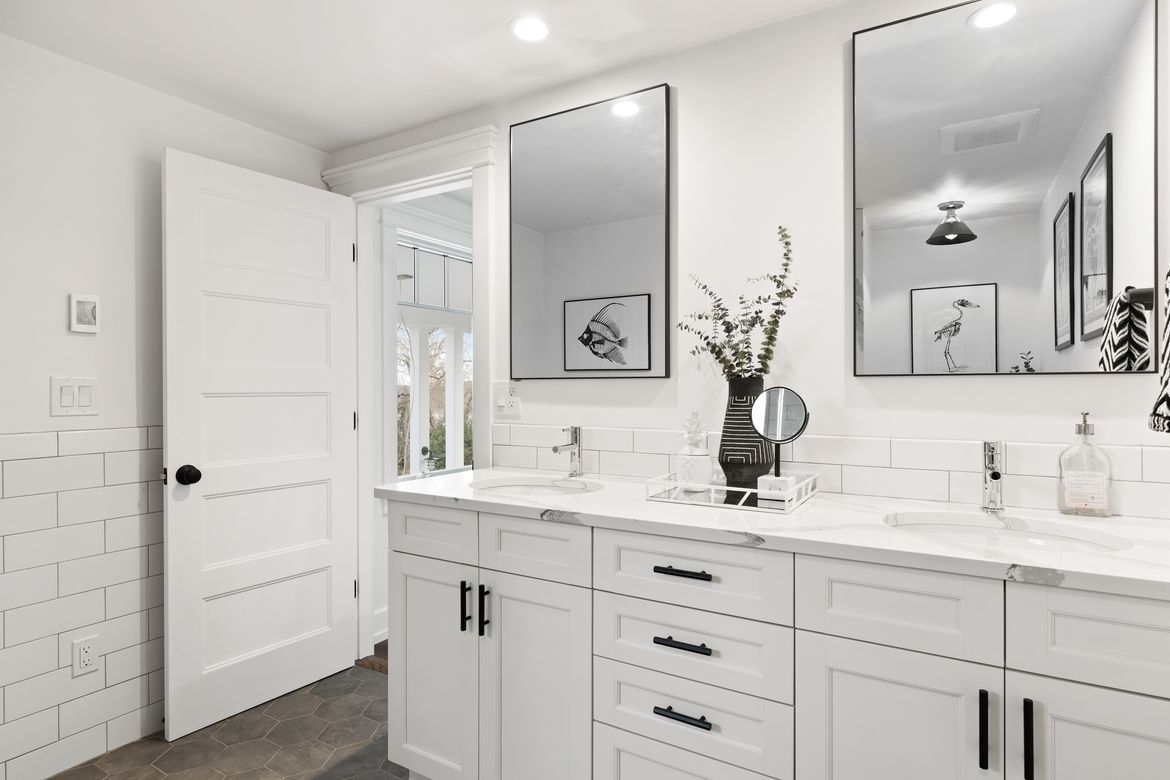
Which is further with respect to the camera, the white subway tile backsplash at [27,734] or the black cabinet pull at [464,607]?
the white subway tile backsplash at [27,734]

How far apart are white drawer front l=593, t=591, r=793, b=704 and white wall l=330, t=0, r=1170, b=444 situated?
719mm

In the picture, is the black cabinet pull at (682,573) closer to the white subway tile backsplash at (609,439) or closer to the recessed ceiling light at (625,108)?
the white subway tile backsplash at (609,439)

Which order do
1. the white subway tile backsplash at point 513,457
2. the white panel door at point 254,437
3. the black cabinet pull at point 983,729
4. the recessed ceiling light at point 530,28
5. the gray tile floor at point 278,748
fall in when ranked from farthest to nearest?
the white subway tile backsplash at point 513,457
the white panel door at point 254,437
the gray tile floor at point 278,748
the recessed ceiling light at point 530,28
the black cabinet pull at point 983,729

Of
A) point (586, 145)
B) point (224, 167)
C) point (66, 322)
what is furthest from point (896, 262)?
point (66, 322)

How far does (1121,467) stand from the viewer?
1510 mm

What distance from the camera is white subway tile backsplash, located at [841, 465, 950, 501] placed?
1692mm

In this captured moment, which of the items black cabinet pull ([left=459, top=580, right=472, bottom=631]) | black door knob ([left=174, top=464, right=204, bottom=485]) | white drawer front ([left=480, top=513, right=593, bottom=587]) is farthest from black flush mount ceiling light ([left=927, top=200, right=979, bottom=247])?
black door knob ([left=174, top=464, right=204, bottom=485])

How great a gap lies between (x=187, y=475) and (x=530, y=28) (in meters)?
1.92

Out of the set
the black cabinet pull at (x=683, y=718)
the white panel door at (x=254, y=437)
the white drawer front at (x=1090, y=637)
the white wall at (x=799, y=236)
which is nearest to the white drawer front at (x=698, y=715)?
the black cabinet pull at (x=683, y=718)

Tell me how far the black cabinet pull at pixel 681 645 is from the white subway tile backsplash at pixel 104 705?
6.61ft

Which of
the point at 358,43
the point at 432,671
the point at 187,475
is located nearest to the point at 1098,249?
the point at 432,671

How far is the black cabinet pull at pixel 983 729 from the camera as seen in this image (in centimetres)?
115

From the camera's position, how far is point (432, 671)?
188 centimetres

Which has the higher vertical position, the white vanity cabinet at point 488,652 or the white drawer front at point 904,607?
the white drawer front at point 904,607
